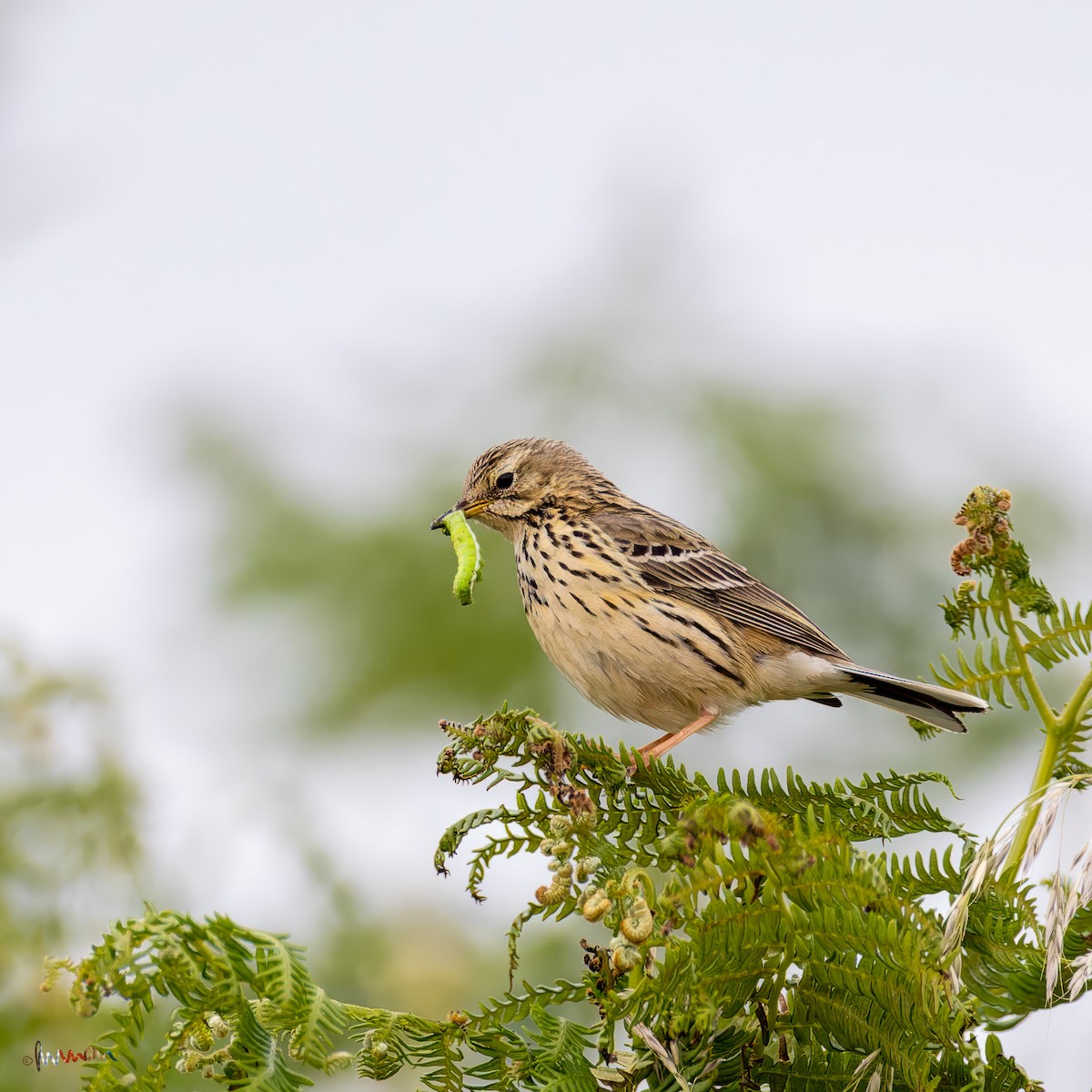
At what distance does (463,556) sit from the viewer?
13.3 feet

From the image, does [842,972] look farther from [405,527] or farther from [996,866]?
[405,527]

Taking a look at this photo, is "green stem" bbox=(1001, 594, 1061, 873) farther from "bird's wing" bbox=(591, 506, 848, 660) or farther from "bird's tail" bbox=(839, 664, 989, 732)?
"bird's wing" bbox=(591, 506, 848, 660)

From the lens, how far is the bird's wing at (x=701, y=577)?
17.1 feet

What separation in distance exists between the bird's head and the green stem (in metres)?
3.17

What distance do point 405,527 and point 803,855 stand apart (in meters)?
6.46

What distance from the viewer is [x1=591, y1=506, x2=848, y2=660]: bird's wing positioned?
5.20 metres

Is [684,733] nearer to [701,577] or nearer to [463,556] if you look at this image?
[701,577]

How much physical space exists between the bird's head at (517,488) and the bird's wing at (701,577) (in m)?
0.19

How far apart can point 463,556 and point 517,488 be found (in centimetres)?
156

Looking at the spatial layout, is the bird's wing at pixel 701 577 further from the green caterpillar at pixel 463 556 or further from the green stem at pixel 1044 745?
the green stem at pixel 1044 745

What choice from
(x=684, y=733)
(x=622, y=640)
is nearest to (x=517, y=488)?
(x=622, y=640)

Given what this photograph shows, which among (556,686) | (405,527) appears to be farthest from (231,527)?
(556,686)

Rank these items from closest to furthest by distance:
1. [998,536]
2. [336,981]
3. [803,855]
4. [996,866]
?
[803,855] < [996,866] < [998,536] < [336,981]

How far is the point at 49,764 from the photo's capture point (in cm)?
408
